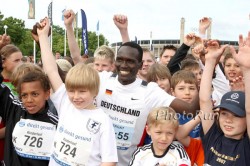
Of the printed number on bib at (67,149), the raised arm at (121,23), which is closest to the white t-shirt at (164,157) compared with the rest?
the printed number on bib at (67,149)

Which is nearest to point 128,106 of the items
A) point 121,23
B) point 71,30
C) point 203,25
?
point 121,23

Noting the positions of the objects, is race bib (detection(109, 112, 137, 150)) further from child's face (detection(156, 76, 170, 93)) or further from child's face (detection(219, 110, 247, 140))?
child's face (detection(156, 76, 170, 93))

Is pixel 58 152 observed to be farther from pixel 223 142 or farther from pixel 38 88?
pixel 223 142

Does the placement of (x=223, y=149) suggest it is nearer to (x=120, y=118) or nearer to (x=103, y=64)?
(x=120, y=118)

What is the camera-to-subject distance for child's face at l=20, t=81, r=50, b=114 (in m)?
3.39

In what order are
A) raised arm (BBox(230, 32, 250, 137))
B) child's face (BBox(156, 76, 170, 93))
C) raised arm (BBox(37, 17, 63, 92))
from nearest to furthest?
raised arm (BBox(230, 32, 250, 137))
raised arm (BBox(37, 17, 63, 92))
child's face (BBox(156, 76, 170, 93))

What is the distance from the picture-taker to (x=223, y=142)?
10.2 ft

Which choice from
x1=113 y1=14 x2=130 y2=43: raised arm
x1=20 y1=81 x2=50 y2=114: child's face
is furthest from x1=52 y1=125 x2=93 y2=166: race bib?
x1=113 y1=14 x2=130 y2=43: raised arm

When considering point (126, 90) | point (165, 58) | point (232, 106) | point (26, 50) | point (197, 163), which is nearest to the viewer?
point (232, 106)

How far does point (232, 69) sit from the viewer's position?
5.44 m

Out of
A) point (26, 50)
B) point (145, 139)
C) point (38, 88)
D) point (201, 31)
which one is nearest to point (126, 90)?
point (145, 139)

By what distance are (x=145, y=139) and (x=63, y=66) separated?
2.19 meters

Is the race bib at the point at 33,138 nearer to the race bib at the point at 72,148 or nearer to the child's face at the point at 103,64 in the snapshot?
the race bib at the point at 72,148

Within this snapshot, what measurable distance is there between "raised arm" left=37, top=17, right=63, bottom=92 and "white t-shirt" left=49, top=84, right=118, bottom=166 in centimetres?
48
